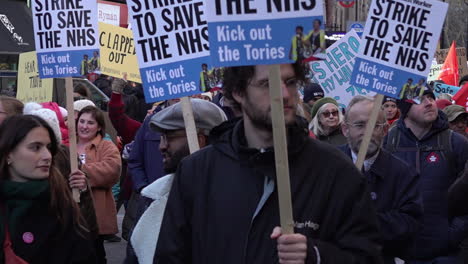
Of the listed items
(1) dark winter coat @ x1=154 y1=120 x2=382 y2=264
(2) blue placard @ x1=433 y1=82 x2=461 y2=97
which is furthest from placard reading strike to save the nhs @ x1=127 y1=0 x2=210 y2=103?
(2) blue placard @ x1=433 y1=82 x2=461 y2=97

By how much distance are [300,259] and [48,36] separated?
4.69 m

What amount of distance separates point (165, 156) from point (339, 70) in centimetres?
639

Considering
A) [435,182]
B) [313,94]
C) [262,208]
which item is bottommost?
[435,182]

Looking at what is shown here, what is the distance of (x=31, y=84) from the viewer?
983cm

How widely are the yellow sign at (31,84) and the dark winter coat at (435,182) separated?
3792mm

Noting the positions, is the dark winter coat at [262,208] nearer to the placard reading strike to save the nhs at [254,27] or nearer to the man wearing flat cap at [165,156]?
the placard reading strike to save the nhs at [254,27]

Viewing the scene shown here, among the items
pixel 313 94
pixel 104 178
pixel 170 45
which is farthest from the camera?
pixel 313 94

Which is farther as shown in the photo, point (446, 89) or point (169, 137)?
point (446, 89)

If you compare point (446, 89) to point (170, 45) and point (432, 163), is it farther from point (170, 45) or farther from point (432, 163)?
point (170, 45)

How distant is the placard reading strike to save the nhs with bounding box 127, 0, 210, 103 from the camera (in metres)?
5.46

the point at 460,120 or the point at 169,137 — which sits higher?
the point at 169,137

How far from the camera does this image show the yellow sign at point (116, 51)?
10723mm

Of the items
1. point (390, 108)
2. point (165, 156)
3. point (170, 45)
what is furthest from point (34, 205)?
point (390, 108)

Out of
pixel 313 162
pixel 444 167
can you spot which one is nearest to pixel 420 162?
pixel 444 167
